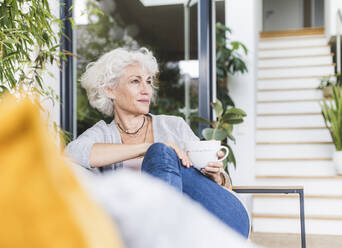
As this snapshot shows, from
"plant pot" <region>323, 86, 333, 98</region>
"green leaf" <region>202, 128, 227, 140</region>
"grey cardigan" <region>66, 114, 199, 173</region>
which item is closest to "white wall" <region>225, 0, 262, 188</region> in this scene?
"plant pot" <region>323, 86, 333, 98</region>

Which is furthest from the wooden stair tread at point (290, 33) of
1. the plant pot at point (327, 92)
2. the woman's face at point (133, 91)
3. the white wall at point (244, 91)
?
the woman's face at point (133, 91)

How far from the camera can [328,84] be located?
5633 mm

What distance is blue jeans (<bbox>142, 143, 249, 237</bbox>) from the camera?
118 centimetres

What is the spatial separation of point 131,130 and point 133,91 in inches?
7.5

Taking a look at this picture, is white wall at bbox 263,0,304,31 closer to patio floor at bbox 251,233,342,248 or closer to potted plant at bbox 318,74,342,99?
potted plant at bbox 318,74,342,99

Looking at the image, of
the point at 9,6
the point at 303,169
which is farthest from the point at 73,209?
the point at 303,169

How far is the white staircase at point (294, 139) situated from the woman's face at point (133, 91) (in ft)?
8.52

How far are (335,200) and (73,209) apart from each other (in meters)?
4.26

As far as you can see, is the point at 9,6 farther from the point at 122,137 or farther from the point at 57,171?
the point at 57,171

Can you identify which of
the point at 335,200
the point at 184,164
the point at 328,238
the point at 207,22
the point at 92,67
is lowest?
the point at 328,238

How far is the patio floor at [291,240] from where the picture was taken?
3321mm

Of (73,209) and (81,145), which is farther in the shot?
(81,145)

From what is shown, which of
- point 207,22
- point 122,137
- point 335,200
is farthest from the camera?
point 335,200

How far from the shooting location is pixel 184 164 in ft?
4.34
